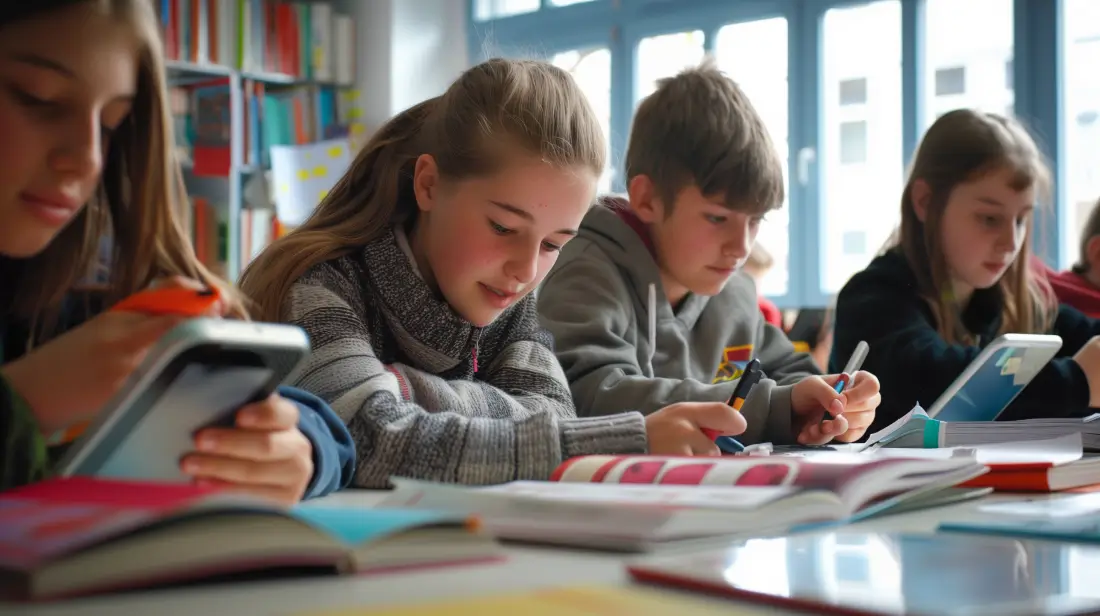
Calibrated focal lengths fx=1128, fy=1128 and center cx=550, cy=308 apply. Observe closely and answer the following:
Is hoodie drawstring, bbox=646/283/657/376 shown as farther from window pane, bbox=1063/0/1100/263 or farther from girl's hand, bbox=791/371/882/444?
window pane, bbox=1063/0/1100/263

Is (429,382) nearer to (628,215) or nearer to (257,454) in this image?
(257,454)

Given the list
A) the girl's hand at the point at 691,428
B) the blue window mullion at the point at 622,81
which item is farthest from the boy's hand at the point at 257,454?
the blue window mullion at the point at 622,81

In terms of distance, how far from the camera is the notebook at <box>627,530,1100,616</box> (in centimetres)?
48

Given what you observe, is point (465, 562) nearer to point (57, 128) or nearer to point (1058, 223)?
point (57, 128)

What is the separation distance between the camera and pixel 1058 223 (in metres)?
3.61

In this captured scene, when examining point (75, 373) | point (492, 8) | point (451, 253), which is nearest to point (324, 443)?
point (75, 373)

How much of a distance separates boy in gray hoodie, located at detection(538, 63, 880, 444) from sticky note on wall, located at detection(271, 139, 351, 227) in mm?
2888

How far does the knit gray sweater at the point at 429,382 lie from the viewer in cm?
102

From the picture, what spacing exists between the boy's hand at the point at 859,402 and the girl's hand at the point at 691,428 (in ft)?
1.23

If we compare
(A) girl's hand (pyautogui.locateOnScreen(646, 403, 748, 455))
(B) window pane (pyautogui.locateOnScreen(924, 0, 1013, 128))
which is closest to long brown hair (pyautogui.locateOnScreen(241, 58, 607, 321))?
(A) girl's hand (pyautogui.locateOnScreen(646, 403, 748, 455))

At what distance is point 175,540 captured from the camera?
494 millimetres

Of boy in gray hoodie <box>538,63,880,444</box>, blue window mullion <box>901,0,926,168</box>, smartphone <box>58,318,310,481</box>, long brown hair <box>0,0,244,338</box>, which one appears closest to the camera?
smartphone <box>58,318,310,481</box>

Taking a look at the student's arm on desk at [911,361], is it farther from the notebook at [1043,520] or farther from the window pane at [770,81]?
the window pane at [770,81]

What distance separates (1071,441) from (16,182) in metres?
1.03
